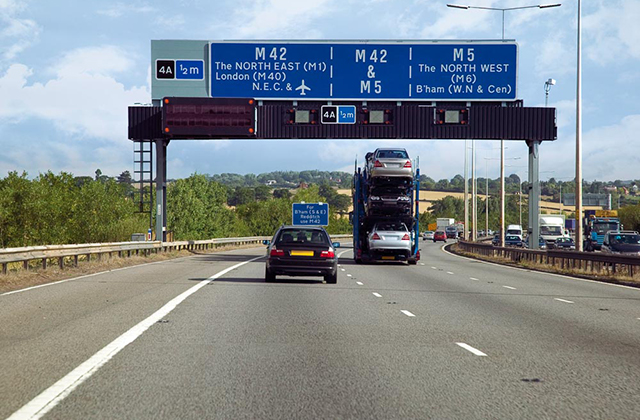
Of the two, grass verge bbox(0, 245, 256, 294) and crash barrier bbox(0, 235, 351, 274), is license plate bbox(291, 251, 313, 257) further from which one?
crash barrier bbox(0, 235, 351, 274)

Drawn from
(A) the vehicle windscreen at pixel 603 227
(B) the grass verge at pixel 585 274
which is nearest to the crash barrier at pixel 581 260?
(B) the grass verge at pixel 585 274

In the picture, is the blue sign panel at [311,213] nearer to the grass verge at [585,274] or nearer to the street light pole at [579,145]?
the grass verge at [585,274]

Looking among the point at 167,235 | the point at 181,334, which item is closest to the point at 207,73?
the point at 167,235

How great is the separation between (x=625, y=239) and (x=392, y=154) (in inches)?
740

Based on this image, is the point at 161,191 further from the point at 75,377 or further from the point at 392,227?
the point at 75,377

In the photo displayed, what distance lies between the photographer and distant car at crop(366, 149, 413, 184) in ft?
114

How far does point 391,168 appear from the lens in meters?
34.8

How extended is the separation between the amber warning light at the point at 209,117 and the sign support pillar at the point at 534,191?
13063 mm

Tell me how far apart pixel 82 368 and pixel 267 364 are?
70.7 inches

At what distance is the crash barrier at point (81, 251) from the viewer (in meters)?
21.2

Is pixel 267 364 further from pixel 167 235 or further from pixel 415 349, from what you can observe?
pixel 167 235

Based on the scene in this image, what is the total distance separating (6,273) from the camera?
20.9 metres

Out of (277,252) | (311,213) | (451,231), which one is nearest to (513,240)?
(311,213)

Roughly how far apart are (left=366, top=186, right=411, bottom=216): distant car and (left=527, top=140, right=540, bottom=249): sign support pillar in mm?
7545
